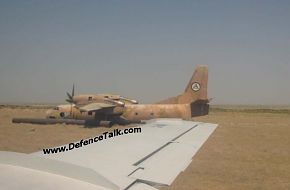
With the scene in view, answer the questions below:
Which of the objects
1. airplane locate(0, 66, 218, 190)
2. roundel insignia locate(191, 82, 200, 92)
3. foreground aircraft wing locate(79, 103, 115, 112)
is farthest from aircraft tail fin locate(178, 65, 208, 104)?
airplane locate(0, 66, 218, 190)

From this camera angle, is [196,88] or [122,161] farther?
[196,88]

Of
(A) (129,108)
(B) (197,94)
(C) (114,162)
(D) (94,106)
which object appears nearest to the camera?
(C) (114,162)

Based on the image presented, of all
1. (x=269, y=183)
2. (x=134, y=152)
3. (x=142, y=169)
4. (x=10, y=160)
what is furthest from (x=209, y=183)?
(x=10, y=160)

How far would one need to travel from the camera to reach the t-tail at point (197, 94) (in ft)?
86.6

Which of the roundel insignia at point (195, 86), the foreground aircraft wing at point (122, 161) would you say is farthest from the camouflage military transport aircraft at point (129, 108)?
the foreground aircraft wing at point (122, 161)

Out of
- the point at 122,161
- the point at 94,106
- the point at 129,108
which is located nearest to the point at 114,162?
the point at 122,161

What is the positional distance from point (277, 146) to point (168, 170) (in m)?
14.1

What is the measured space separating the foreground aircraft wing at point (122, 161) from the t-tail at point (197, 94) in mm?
19770

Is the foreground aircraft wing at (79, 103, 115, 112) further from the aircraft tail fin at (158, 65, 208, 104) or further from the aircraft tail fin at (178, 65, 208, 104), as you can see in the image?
the aircraft tail fin at (178, 65, 208, 104)

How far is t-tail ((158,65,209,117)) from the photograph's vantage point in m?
26.4

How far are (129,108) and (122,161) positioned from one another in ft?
76.1

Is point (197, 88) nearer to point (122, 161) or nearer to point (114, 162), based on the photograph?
point (122, 161)

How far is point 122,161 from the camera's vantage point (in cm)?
381

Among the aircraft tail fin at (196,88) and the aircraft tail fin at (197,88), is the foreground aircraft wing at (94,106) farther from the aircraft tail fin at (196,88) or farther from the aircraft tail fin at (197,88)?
the aircraft tail fin at (197,88)
